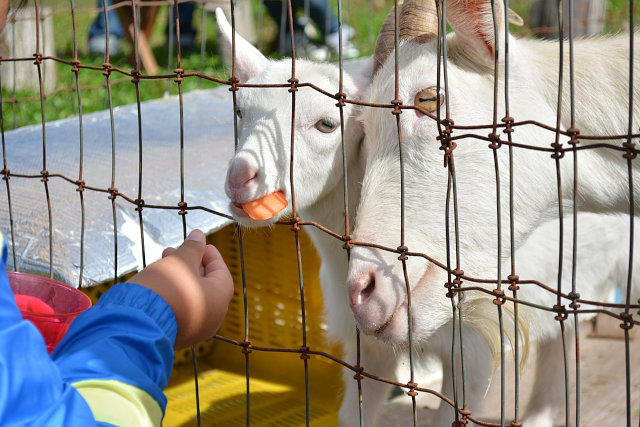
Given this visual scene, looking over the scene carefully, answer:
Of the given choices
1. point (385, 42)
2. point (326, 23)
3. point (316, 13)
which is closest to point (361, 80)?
point (385, 42)

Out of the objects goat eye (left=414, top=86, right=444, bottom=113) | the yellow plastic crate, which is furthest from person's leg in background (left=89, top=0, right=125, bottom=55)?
goat eye (left=414, top=86, right=444, bottom=113)

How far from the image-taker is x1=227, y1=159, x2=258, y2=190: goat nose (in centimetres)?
246

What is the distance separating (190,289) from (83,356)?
28 centimetres

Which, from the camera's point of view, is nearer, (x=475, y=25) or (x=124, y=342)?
(x=124, y=342)

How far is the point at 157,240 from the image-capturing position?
128 inches

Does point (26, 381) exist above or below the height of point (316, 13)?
below

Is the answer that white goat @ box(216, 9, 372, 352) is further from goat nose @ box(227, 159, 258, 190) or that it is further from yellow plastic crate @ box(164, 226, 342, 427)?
yellow plastic crate @ box(164, 226, 342, 427)

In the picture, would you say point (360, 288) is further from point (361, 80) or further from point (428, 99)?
point (361, 80)

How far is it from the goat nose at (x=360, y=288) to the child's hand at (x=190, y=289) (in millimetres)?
431

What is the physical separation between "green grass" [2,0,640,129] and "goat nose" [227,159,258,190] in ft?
3.32

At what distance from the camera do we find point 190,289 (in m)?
1.55

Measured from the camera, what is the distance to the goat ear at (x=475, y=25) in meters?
2.23

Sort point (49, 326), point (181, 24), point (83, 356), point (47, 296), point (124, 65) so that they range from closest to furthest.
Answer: point (83, 356)
point (49, 326)
point (47, 296)
point (124, 65)
point (181, 24)

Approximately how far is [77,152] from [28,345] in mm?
2643
